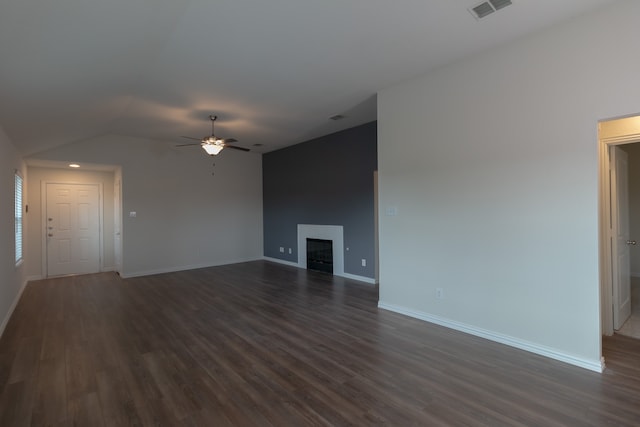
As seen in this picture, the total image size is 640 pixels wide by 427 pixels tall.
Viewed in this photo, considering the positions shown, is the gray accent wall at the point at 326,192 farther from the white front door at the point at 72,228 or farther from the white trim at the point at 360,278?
the white front door at the point at 72,228

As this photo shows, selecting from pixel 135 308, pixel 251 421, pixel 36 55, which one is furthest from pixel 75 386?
pixel 36 55

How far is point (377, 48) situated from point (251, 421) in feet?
11.2

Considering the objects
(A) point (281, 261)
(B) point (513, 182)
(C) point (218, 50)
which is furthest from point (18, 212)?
(B) point (513, 182)

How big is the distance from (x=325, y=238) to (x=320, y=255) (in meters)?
0.44

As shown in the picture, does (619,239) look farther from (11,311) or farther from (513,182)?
(11,311)

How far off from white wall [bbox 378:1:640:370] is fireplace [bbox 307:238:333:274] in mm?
2649

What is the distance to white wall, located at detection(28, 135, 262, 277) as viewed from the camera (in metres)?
6.54

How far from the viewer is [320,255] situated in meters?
6.99

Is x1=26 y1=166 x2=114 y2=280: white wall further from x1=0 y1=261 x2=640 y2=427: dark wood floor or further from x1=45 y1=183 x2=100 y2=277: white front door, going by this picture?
x1=0 y1=261 x2=640 y2=427: dark wood floor

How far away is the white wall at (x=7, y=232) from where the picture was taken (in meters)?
3.74

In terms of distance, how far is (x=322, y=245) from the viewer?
693 centimetres

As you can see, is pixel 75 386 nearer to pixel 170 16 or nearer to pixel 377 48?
pixel 170 16

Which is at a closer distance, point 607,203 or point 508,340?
point 508,340

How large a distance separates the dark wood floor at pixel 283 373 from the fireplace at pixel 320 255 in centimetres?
230
